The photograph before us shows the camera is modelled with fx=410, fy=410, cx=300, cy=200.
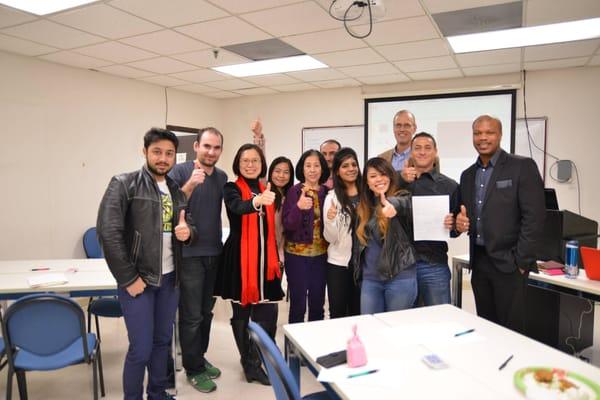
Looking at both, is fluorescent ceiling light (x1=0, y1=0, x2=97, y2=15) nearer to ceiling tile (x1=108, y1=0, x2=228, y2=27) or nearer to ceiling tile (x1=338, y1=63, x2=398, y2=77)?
ceiling tile (x1=108, y1=0, x2=228, y2=27)

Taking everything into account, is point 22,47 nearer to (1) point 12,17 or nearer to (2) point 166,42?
(1) point 12,17

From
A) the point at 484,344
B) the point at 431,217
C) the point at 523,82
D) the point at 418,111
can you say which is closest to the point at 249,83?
the point at 418,111

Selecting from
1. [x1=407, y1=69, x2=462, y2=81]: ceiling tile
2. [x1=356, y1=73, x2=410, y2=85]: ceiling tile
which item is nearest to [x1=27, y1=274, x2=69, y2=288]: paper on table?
[x1=356, y1=73, x2=410, y2=85]: ceiling tile

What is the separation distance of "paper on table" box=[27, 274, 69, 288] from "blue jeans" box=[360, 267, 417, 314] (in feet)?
6.49

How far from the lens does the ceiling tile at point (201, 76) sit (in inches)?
193

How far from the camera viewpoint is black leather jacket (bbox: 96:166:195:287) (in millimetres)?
2027

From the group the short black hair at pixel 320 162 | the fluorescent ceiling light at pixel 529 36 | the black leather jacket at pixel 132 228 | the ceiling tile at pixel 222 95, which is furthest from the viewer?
the ceiling tile at pixel 222 95

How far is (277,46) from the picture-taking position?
394 centimetres

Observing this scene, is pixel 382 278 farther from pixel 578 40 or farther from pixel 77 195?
pixel 77 195

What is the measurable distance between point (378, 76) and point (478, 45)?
1.43m

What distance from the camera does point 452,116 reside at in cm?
534

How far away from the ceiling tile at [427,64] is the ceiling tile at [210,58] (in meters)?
1.76

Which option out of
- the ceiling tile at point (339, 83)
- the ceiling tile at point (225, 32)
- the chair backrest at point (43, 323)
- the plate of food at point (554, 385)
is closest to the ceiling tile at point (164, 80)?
the ceiling tile at point (225, 32)

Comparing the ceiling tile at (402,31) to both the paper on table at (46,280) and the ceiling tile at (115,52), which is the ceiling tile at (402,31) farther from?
the paper on table at (46,280)
